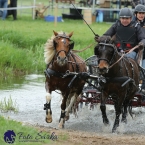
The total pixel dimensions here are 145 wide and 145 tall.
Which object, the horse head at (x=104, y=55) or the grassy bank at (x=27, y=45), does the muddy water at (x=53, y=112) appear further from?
the horse head at (x=104, y=55)

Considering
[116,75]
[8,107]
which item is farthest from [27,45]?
[116,75]

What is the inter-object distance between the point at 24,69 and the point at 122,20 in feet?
21.3

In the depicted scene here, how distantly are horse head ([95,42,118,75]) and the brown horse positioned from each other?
0.65 metres

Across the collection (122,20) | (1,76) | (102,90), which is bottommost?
(1,76)

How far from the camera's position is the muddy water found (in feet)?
40.8

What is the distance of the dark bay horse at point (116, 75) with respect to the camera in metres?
11.1

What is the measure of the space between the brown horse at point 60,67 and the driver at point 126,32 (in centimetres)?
98

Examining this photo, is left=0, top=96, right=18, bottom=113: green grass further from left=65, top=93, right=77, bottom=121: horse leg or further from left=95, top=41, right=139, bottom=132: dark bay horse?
left=95, top=41, right=139, bottom=132: dark bay horse

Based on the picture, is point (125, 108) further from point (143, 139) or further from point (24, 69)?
point (24, 69)

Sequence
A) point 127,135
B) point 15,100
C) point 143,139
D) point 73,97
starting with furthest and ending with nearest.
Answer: point 15,100
point 73,97
point 127,135
point 143,139

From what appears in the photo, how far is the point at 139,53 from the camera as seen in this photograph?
12688 millimetres

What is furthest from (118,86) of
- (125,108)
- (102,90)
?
(125,108)

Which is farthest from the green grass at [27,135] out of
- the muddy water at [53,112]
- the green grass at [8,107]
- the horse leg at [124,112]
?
the green grass at [8,107]

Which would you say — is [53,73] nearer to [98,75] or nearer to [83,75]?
[83,75]
